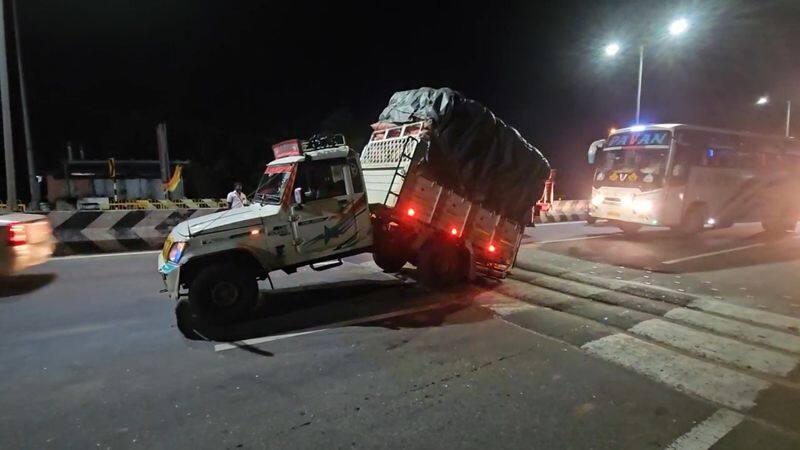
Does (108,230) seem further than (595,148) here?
No

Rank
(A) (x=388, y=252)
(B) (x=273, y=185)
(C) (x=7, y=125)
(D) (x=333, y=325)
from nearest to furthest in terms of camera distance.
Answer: (D) (x=333, y=325)
(B) (x=273, y=185)
(A) (x=388, y=252)
(C) (x=7, y=125)

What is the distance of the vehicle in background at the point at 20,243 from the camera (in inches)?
283

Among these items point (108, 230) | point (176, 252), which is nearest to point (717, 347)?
point (176, 252)

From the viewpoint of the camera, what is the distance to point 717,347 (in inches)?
202

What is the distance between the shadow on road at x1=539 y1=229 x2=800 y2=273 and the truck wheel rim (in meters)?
7.40

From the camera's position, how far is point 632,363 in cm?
473

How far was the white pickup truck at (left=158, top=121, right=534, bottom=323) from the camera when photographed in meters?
5.94

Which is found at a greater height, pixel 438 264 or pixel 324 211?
pixel 324 211

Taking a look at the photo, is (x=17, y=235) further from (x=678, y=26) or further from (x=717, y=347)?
(x=678, y=26)

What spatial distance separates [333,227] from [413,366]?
266 centimetres

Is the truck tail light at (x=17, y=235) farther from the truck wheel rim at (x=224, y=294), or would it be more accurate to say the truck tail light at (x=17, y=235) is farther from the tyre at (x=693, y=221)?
the tyre at (x=693, y=221)

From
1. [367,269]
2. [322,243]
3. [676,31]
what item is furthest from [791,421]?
[676,31]

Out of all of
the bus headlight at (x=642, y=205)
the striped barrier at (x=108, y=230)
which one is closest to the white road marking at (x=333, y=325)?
the striped barrier at (x=108, y=230)

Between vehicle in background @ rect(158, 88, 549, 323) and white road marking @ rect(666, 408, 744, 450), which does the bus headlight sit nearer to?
vehicle in background @ rect(158, 88, 549, 323)
